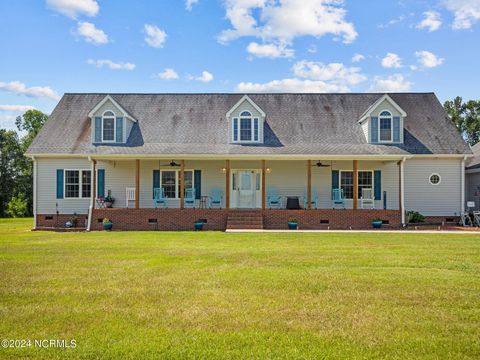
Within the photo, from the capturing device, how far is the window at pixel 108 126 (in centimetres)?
2288

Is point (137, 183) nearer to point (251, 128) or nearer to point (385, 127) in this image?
point (251, 128)

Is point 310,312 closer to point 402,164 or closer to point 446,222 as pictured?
point 402,164

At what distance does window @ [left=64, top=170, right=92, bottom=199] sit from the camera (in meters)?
22.7

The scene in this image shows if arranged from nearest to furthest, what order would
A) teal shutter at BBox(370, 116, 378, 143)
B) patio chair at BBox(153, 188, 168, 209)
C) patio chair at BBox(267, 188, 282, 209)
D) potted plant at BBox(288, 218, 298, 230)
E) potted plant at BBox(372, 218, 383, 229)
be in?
potted plant at BBox(288, 218, 298, 230) < potted plant at BBox(372, 218, 383, 229) < patio chair at BBox(267, 188, 282, 209) < patio chair at BBox(153, 188, 168, 209) < teal shutter at BBox(370, 116, 378, 143)

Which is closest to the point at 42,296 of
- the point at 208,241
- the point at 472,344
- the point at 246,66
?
the point at 472,344

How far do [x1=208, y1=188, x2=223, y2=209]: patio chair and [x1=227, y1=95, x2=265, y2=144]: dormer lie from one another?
2.49m

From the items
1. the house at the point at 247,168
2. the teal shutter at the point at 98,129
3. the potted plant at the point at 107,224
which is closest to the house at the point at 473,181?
the house at the point at 247,168

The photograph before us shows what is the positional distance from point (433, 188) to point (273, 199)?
25.3 ft

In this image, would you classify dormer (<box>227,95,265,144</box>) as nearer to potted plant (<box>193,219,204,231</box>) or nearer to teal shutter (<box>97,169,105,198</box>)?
potted plant (<box>193,219,204,231</box>)

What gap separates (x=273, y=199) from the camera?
72.3 feet

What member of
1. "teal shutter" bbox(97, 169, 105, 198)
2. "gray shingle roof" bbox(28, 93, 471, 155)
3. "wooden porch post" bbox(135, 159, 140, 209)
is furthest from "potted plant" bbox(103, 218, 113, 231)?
"gray shingle roof" bbox(28, 93, 471, 155)

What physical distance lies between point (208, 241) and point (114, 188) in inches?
393

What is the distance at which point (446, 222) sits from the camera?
893 inches

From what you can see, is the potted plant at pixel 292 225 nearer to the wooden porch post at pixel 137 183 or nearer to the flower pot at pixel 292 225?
the flower pot at pixel 292 225
